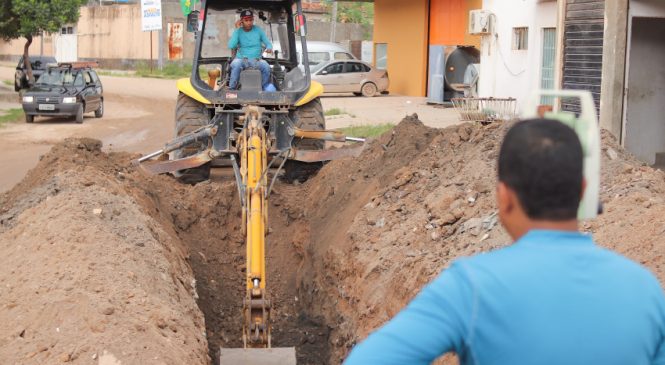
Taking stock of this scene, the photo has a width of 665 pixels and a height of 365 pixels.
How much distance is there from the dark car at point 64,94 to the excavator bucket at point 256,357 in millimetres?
21061

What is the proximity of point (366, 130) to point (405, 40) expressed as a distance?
45.5ft

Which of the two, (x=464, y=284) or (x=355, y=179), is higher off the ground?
(x=464, y=284)

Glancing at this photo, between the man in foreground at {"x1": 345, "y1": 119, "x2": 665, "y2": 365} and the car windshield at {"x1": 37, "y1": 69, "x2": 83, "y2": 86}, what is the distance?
2665 cm

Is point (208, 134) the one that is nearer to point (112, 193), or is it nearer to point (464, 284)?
point (112, 193)

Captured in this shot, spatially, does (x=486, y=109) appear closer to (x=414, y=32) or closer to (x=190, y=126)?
(x=190, y=126)

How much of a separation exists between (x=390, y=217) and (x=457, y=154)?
4.47ft

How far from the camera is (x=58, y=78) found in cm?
2814

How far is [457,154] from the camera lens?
37.7ft

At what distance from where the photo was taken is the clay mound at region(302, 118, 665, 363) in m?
8.03

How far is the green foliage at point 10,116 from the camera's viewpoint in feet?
91.1

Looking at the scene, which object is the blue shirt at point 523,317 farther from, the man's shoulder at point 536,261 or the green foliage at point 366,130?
the green foliage at point 366,130

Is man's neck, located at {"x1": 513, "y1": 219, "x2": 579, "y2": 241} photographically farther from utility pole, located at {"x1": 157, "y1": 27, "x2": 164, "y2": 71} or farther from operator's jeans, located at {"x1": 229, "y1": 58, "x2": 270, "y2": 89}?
utility pole, located at {"x1": 157, "y1": 27, "x2": 164, "y2": 71}

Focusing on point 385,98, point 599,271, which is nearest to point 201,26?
point 599,271

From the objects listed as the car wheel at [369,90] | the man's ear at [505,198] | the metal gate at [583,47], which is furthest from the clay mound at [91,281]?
the car wheel at [369,90]
